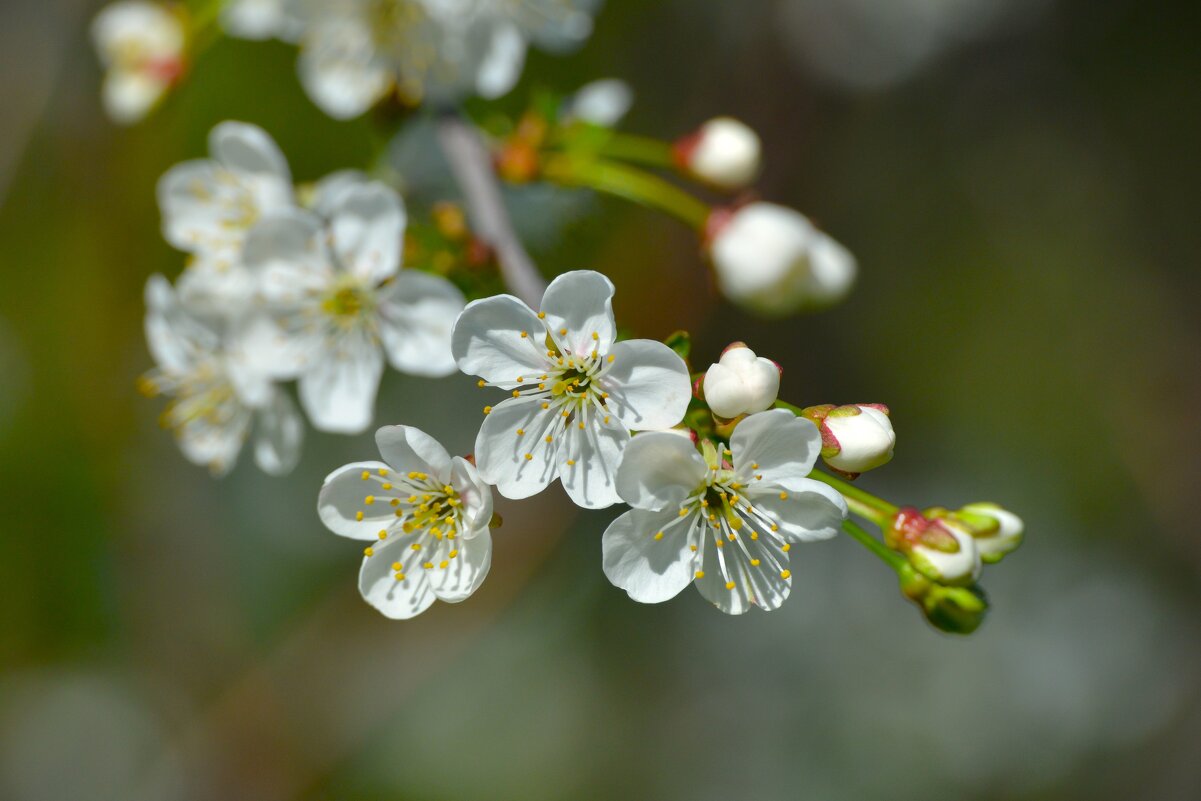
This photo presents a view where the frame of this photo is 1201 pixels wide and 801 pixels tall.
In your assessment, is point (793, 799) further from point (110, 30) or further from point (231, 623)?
point (110, 30)

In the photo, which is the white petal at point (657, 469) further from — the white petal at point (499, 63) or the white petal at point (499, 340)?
the white petal at point (499, 63)

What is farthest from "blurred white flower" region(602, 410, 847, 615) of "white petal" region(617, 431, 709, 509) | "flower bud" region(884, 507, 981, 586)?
"flower bud" region(884, 507, 981, 586)

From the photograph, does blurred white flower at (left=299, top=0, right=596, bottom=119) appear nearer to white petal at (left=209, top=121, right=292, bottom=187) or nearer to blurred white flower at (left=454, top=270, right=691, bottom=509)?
white petal at (left=209, top=121, right=292, bottom=187)

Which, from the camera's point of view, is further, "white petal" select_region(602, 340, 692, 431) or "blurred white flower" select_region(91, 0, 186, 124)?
"blurred white flower" select_region(91, 0, 186, 124)

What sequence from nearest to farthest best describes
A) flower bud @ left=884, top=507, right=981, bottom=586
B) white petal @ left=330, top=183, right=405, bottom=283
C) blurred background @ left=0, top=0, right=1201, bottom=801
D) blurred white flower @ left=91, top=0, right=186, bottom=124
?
flower bud @ left=884, top=507, right=981, bottom=586 → white petal @ left=330, top=183, right=405, bottom=283 → blurred white flower @ left=91, top=0, right=186, bottom=124 → blurred background @ left=0, top=0, right=1201, bottom=801

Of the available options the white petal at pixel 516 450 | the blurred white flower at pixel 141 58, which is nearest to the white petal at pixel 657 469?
the white petal at pixel 516 450

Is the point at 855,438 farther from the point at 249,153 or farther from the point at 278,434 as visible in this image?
the point at 249,153
